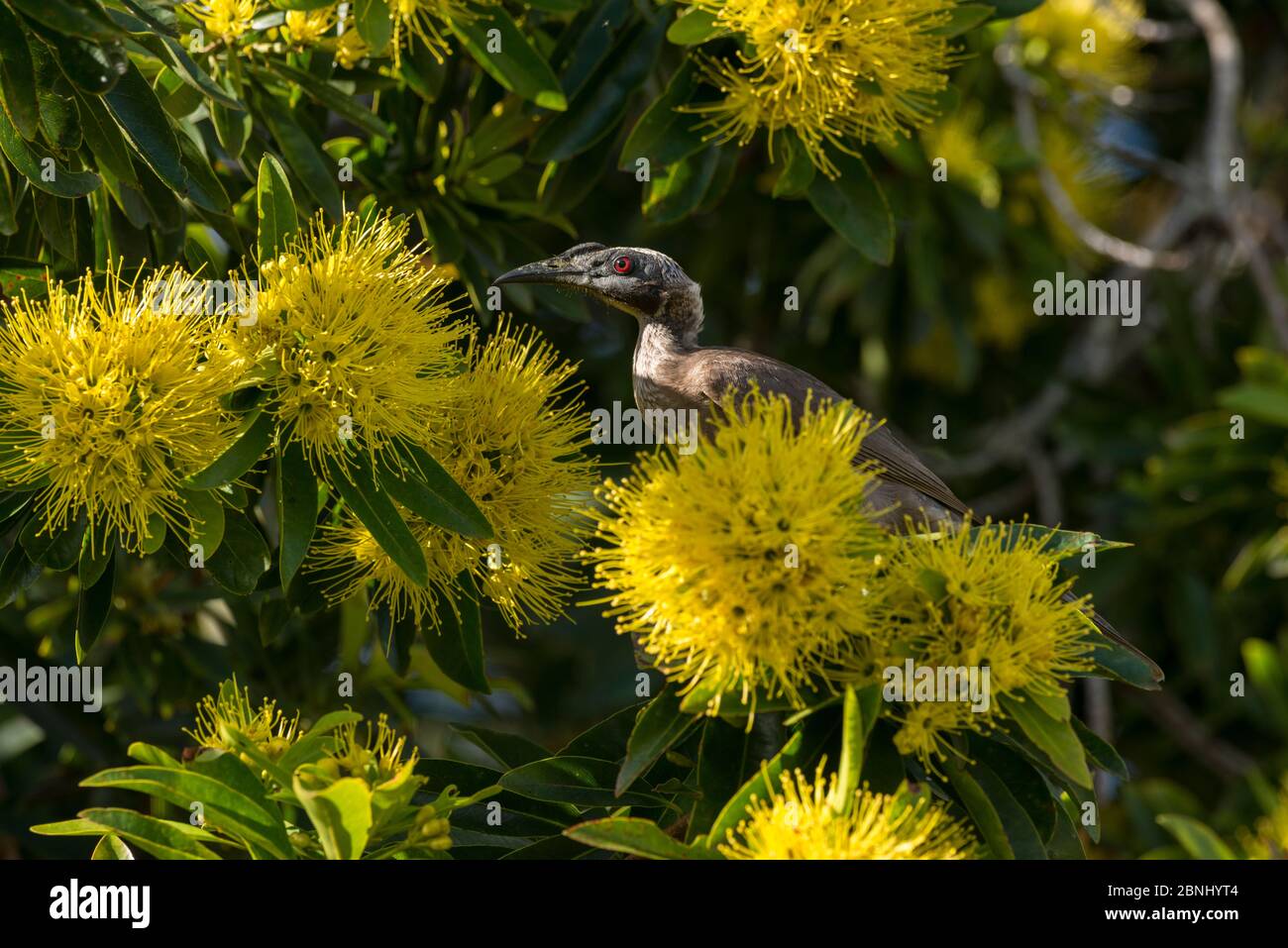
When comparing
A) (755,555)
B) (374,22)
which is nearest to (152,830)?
(755,555)

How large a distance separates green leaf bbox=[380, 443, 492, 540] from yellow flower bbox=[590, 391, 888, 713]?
1.60 ft

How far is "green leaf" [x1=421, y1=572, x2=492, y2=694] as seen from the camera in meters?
4.06

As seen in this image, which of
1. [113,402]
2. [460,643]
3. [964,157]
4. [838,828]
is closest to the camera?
[838,828]

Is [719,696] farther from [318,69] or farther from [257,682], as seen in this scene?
[257,682]

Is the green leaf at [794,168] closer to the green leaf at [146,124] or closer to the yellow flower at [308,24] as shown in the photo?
the yellow flower at [308,24]

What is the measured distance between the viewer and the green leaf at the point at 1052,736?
10.3 feet

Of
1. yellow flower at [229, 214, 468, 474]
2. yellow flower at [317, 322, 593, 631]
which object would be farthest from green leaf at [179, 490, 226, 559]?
yellow flower at [317, 322, 593, 631]

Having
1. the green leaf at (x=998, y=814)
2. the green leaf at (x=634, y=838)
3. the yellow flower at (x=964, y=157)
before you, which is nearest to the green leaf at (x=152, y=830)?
the green leaf at (x=634, y=838)

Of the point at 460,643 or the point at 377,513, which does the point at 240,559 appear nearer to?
the point at 377,513

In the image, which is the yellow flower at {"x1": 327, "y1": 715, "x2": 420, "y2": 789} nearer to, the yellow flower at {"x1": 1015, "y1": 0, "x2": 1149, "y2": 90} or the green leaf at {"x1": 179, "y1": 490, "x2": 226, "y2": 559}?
the green leaf at {"x1": 179, "y1": 490, "x2": 226, "y2": 559}

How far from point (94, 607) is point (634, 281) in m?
2.33

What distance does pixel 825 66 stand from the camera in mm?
4406

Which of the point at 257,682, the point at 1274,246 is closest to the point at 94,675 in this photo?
the point at 257,682

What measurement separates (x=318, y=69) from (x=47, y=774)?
3.37 m
